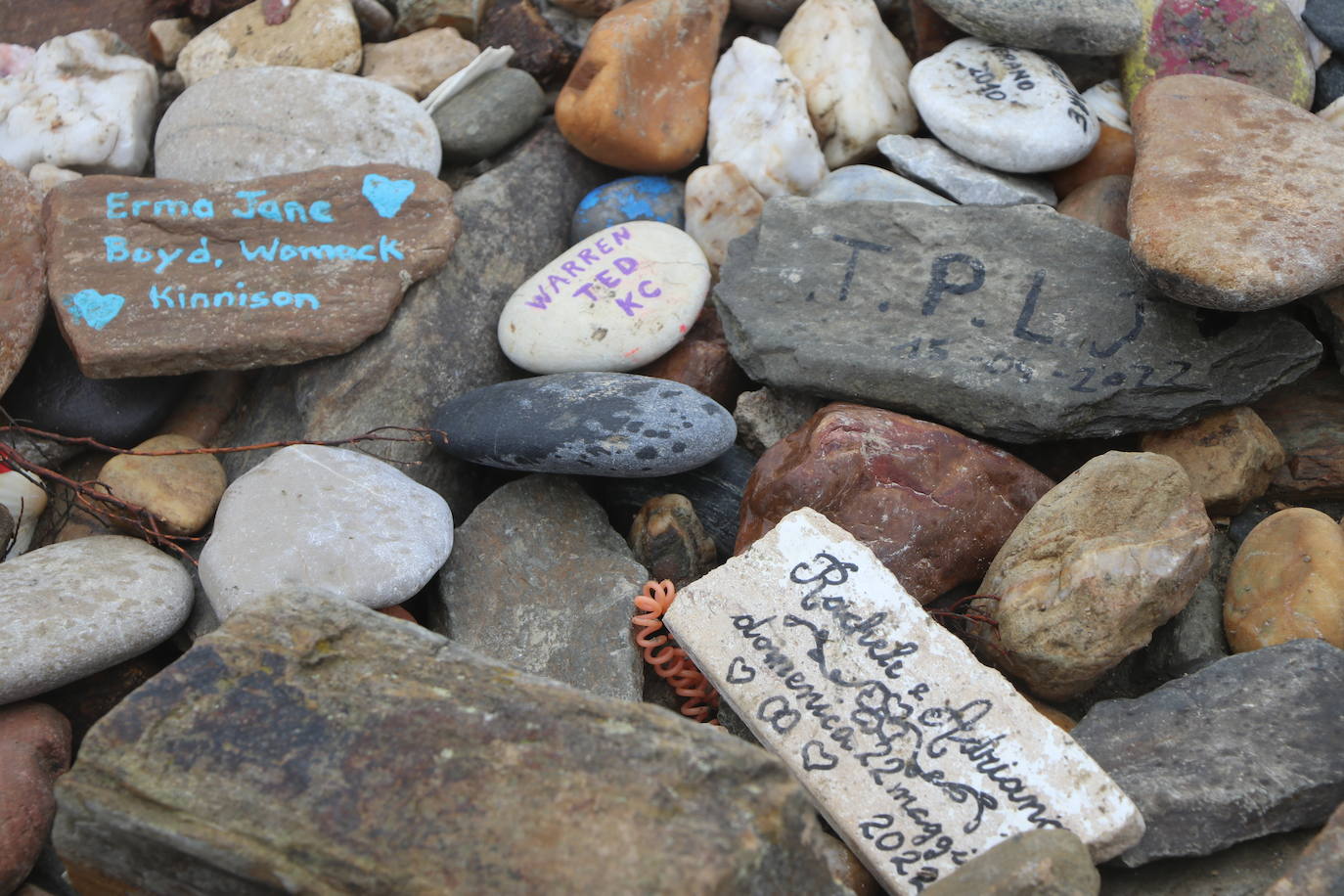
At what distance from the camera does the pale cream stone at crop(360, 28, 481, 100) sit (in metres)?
3.33

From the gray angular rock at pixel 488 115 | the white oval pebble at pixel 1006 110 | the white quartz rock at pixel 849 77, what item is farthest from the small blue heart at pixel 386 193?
the white oval pebble at pixel 1006 110

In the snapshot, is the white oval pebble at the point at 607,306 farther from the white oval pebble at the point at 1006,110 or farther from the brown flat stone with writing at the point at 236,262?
the white oval pebble at the point at 1006,110

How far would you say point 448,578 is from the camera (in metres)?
2.46

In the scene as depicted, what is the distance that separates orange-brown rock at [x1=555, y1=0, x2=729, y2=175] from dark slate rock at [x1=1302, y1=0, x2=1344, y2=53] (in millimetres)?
1724

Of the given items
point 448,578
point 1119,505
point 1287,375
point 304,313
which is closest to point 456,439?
point 448,578

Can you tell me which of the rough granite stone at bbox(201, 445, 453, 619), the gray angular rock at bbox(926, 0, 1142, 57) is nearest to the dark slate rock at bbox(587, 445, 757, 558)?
the rough granite stone at bbox(201, 445, 453, 619)

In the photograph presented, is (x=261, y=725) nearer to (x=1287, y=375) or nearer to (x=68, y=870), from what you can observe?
(x=68, y=870)

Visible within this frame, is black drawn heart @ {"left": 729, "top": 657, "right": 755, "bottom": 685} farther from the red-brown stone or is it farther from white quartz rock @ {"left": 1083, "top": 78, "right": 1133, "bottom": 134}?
white quartz rock @ {"left": 1083, "top": 78, "right": 1133, "bottom": 134}

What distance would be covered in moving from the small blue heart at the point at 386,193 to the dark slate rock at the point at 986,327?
2.82 ft

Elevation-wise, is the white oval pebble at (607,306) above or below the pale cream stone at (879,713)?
above

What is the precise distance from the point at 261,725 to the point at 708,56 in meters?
2.41

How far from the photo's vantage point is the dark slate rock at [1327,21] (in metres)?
3.19

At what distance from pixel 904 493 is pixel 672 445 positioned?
→ 497 mm

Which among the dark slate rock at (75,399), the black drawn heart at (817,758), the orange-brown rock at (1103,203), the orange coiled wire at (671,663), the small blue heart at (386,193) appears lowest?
the orange coiled wire at (671,663)
